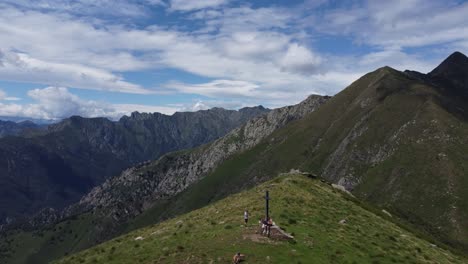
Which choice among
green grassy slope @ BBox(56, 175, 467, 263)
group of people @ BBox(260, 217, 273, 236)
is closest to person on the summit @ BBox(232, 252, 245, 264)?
green grassy slope @ BBox(56, 175, 467, 263)

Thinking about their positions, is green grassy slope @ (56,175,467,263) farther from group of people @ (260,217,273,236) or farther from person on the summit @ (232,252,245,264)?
group of people @ (260,217,273,236)

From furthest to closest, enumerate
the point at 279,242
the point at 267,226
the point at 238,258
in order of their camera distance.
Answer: the point at 267,226, the point at 279,242, the point at 238,258

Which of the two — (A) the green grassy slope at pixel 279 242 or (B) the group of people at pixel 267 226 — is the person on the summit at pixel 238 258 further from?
(B) the group of people at pixel 267 226

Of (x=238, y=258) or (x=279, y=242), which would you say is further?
(x=279, y=242)

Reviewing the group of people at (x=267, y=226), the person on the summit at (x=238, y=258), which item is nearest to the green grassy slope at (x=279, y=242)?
the person on the summit at (x=238, y=258)

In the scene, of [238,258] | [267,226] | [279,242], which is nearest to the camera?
[238,258]

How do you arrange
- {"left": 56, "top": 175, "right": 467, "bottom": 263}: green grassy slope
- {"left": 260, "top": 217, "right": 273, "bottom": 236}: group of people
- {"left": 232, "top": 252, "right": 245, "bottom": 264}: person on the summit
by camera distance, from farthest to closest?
1. {"left": 260, "top": 217, "right": 273, "bottom": 236}: group of people
2. {"left": 56, "top": 175, "right": 467, "bottom": 263}: green grassy slope
3. {"left": 232, "top": 252, "right": 245, "bottom": 264}: person on the summit

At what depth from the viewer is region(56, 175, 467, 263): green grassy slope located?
34438mm

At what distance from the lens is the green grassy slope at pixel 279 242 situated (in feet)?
113

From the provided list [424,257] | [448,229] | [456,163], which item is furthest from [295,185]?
[456,163]

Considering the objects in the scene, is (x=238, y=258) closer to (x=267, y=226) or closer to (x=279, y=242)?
(x=279, y=242)

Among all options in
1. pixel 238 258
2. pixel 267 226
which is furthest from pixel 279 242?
pixel 238 258

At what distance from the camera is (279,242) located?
36656 millimetres

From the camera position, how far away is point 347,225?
157ft
